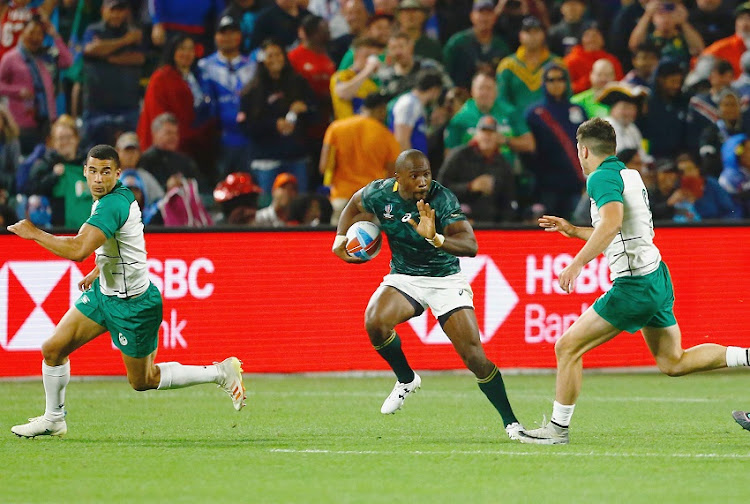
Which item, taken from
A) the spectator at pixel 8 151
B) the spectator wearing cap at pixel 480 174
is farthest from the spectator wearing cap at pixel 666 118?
the spectator at pixel 8 151

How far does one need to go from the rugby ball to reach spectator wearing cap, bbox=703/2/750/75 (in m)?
9.78

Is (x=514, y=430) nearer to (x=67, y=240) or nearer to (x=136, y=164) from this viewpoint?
(x=67, y=240)

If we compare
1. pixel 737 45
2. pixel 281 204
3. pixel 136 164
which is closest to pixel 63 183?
pixel 136 164

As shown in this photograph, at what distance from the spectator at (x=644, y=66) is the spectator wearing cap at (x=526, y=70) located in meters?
1.33

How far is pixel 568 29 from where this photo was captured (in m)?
18.2

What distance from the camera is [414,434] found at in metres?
Answer: 9.62

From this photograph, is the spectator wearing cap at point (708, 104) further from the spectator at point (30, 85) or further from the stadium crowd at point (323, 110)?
the spectator at point (30, 85)

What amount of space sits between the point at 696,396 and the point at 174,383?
506cm

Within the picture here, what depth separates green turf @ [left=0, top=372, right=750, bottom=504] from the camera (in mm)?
7102

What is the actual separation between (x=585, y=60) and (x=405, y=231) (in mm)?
8826

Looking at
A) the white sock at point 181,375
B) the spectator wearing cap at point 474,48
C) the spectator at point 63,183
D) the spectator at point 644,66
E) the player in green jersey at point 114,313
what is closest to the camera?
the player in green jersey at point 114,313

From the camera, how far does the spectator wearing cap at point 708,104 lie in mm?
17188

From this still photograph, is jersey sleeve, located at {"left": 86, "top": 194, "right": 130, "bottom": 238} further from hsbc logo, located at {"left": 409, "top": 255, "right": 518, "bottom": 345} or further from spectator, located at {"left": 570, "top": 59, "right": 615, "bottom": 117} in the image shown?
spectator, located at {"left": 570, "top": 59, "right": 615, "bottom": 117}

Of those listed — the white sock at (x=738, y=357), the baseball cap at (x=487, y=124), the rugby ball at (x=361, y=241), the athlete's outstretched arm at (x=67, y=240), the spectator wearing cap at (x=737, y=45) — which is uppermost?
the spectator wearing cap at (x=737, y=45)
